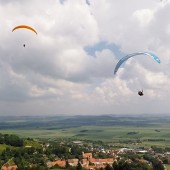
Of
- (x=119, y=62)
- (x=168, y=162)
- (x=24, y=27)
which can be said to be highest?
(x=24, y=27)

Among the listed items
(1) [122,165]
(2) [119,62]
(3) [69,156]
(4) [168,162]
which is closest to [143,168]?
(1) [122,165]

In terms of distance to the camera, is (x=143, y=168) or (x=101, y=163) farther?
(x=101, y=163)

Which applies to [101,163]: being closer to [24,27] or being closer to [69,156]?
[69,156]

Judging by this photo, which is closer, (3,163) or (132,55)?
(132,55)

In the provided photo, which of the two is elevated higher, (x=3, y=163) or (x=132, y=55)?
(x=132, y=55)

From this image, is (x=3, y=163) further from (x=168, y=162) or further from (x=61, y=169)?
(x=168, y=162)

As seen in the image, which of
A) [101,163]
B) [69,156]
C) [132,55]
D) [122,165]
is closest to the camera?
[132,55]

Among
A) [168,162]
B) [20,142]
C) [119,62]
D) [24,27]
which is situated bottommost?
[168,162]

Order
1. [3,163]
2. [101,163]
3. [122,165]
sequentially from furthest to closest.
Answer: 1. [101,163]
2. [3,163]
3. [122,165]

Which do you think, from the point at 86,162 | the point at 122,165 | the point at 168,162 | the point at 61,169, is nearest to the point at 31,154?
the point at 86,162
